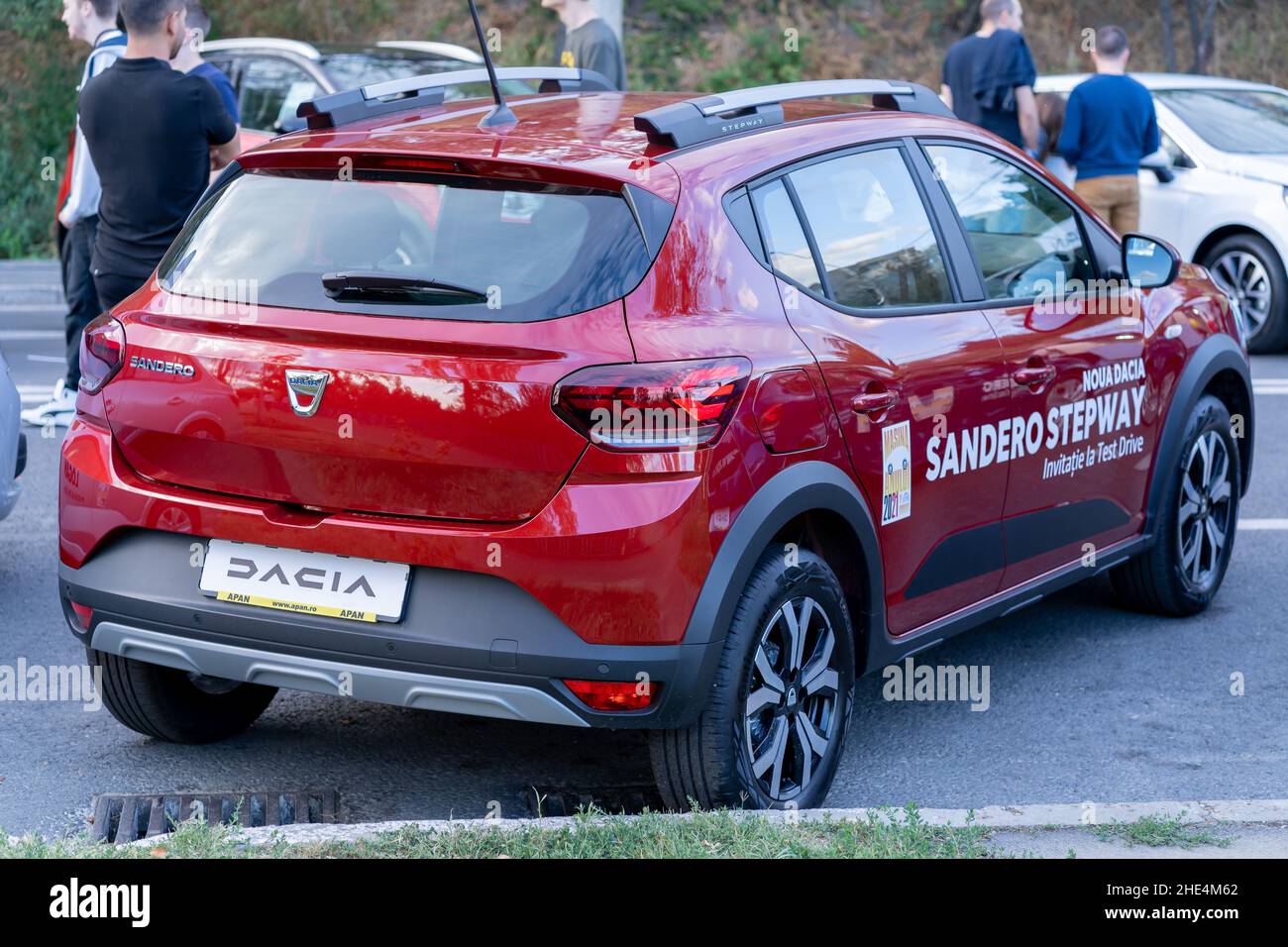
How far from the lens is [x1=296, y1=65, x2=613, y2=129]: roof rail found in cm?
439

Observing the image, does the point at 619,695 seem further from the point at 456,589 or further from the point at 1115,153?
the point at 1115,153

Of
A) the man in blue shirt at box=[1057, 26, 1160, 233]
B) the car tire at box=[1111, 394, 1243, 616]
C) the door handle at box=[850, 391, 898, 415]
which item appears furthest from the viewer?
the man in blue shirt at box=[1057, 26, 1160, 233]

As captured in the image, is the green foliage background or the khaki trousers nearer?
the khaki trousers

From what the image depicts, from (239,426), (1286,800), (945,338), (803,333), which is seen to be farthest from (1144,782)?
(239,426)

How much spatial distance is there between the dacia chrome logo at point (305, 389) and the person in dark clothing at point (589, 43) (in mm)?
5935

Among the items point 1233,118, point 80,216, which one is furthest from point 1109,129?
point 80,216

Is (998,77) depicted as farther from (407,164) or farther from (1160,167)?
(407,164)

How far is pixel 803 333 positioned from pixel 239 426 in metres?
1.31

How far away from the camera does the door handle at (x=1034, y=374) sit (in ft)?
15.7

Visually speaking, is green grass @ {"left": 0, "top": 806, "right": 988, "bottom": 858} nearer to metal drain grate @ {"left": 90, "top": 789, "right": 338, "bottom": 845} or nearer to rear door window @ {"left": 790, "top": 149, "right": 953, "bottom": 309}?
metal drain grate @ {"left": 90, "top": 789, "right": 338, "bottom": 845}

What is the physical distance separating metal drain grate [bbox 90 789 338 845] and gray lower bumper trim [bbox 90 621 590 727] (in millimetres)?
389

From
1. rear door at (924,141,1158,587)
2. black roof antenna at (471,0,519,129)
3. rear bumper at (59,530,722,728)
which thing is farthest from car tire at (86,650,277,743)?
rear door at (924,141,1158,587)

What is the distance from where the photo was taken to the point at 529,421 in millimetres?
3598
